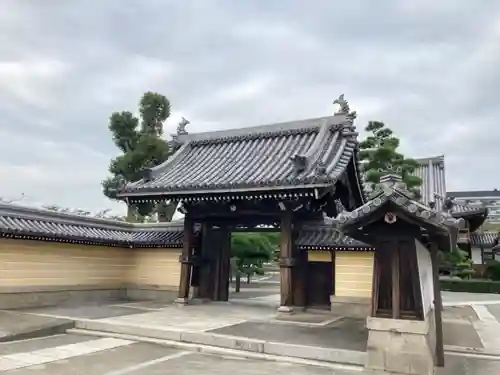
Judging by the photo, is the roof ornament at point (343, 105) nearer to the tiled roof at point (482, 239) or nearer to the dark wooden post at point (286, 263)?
the dark wooden post at point (286, 263)

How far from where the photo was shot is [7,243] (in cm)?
1249

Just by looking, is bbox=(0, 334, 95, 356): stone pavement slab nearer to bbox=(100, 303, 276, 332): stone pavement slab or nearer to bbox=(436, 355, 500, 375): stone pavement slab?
bbox=(100, 303, 276, 332): stone pavement slab

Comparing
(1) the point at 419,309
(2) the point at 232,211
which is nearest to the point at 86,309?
(2) the point at 232,211

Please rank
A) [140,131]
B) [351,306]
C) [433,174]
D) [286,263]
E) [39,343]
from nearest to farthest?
[39,343] < [351,306] < [286,263] < [140,131] < [433,174]

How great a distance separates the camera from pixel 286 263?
1270 cm

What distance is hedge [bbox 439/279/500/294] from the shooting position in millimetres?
25750

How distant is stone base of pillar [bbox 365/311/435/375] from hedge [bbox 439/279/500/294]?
72.0 ft

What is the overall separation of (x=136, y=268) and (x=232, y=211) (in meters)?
4.91

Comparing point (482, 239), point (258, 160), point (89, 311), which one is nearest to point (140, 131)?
point (258, 160)

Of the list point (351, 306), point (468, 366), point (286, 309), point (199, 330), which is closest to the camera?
point (468, 366)

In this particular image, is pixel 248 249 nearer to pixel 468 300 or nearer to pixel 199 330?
pixel 468 300

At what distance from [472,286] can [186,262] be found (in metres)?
19.4

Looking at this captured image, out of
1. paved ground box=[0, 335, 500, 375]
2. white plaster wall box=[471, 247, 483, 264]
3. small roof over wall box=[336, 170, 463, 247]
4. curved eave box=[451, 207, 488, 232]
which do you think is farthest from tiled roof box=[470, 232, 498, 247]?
small roof over wall box=[336, 170, 463, 247]

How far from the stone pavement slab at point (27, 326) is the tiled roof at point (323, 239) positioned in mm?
6721
